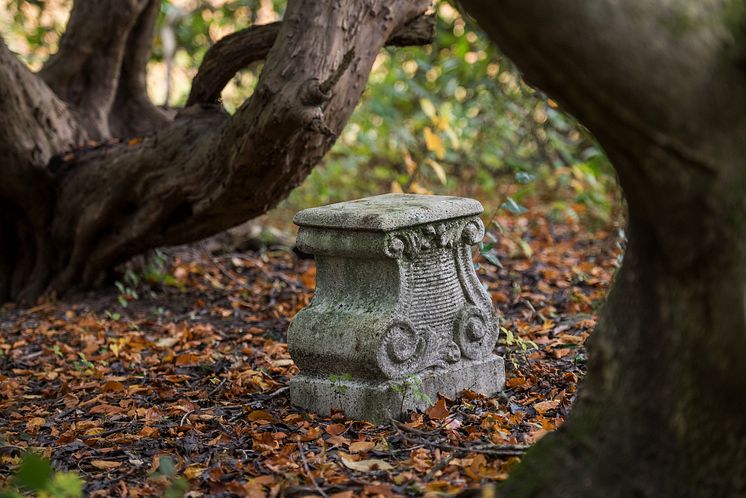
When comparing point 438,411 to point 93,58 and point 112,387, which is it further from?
point 93,58

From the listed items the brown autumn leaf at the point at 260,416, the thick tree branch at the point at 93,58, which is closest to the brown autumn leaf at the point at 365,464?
the brown autumn leaf at the point at 260,416

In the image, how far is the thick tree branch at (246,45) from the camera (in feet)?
18.2

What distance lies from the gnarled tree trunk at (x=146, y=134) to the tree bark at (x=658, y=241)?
2.36 metres

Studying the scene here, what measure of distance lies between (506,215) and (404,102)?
Result: 78.5 inches

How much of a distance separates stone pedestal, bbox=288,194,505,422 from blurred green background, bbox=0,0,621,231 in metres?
4.64

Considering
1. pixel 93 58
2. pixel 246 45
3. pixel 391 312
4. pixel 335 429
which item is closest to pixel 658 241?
pixel 391 312

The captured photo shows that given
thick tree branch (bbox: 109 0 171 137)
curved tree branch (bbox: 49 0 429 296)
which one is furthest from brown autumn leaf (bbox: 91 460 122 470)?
thick tree branch (bbox: 109 0 171 137)

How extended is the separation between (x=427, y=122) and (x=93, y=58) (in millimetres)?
3764

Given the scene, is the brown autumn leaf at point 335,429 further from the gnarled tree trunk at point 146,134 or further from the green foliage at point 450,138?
the green foliage at point 450,138

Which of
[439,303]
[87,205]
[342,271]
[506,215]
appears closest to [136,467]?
[342,271]

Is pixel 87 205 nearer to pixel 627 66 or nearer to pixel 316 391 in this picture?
pixel 316 391

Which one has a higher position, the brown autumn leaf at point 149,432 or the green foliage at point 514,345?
the green foliage at point 514,345

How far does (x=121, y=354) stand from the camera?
16.7 feet

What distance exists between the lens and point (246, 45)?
5.61 metres
